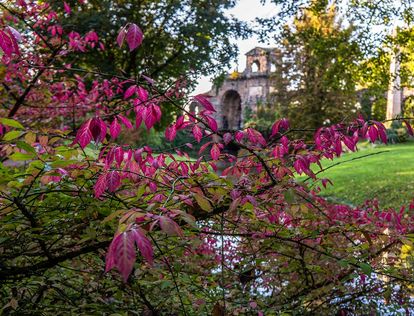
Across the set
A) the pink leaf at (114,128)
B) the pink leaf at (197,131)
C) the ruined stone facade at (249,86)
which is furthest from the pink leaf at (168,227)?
the ruined stone facade at (249,86)

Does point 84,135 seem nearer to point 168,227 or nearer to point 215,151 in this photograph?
point 168,227

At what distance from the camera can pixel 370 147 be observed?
22312 mm

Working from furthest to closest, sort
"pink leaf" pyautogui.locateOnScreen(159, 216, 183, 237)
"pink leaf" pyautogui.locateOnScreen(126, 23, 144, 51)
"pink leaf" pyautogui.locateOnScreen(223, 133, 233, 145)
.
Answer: "pink leaf" pyautogui.locateOnScreen(223, 133, 233, 145) < "pink leaf" pyautogui.locateOnScreen(126, 23, 144, 51) < "pink leaf" pyautogui.locateOnScreen(159, 216, 183, 237)

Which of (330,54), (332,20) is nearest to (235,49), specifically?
(330,54)

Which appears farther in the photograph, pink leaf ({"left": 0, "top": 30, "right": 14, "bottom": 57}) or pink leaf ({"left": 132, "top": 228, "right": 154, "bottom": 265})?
pink leaf ({"left": 0, "top": 30, "right": 14, "bottom": 57})

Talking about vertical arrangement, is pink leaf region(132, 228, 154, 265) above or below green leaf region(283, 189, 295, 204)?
above

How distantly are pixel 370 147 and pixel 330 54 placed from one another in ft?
48.5

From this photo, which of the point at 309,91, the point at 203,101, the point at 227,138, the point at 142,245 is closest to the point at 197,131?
the point at 227,138

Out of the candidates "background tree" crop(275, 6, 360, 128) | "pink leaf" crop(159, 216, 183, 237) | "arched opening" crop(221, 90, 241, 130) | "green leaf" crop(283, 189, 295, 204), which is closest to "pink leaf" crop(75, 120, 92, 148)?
"pink leaf" crop(159, 216, 183, 237)

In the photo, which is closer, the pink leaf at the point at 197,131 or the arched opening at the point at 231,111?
the pink leaf at the point at 197,131

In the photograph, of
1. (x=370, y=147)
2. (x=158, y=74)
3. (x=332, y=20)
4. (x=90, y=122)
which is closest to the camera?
(x=90, y=122)

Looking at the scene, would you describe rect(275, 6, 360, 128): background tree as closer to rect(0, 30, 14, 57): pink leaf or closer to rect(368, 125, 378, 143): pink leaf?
rect(368, 125, 378, 143): pink leaf

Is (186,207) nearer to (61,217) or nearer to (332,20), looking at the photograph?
(61,217)

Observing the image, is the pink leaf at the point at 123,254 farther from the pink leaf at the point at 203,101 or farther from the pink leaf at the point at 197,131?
the pink leaf at the point at 197,131
